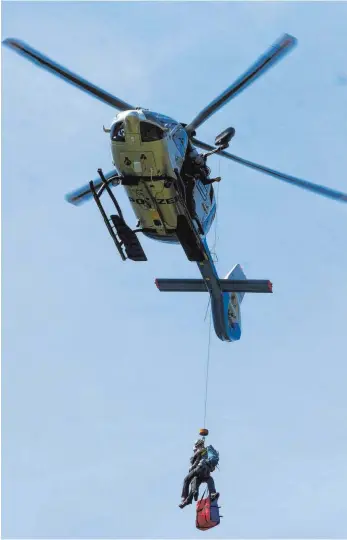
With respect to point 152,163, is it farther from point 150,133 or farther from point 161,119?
point 161,119

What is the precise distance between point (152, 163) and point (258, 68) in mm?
3726

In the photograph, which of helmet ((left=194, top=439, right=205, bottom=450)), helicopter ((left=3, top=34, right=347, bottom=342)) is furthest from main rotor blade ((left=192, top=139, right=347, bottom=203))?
helmet ((left=194, top=439, right=205, bottom=450))

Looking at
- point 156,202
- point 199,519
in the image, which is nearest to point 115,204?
point 156,202

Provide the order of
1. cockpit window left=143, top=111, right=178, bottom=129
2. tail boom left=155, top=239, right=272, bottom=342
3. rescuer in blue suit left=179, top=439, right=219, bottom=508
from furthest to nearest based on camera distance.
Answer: tail boom left=155, top=239, right=272, bottom=342 < rescuer in blue suit left=179, top=439, right=219, bottom=508 < cockpit window left=143, top=111, right=178, bottom=129

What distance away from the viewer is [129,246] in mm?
28719

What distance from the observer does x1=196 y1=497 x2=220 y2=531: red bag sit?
26984 mm

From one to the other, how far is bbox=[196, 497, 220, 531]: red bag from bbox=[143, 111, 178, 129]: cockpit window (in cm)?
989

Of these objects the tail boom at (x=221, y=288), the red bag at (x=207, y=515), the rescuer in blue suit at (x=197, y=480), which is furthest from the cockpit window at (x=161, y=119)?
the red bag at (x=207, y=515)

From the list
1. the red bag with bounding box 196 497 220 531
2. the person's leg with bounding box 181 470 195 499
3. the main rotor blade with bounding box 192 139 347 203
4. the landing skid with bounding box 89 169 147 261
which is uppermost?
the main rotor blade with bounding box 192 139 347 203

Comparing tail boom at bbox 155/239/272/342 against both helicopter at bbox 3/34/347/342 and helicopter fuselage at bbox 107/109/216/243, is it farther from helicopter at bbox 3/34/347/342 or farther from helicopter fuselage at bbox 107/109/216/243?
helicopter fuselage at bbox 107/109/216/243

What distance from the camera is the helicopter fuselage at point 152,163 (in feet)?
87.8

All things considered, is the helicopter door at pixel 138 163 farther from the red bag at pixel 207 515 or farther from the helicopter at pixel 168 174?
the red bag at pixel 207 515

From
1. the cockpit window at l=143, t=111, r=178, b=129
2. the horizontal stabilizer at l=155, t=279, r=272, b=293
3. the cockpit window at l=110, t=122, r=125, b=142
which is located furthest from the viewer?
the horizontal stabilizer at l=155, t=279, r=272, b=293

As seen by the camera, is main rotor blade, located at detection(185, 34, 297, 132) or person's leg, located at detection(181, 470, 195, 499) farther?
person's leg, located at detection(181, 470, 195, 499)
